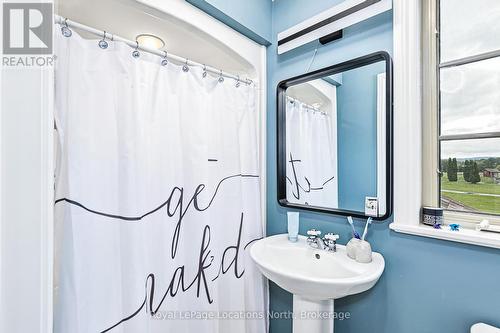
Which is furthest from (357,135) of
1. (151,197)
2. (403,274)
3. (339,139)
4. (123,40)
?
(123,40)

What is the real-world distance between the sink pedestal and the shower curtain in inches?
19.5

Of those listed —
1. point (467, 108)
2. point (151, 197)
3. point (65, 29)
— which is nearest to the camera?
point (65, 29)

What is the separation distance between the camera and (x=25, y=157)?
597 mm

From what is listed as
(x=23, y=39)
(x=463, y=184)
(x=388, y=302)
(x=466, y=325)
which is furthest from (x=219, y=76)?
(x=466, y=325)

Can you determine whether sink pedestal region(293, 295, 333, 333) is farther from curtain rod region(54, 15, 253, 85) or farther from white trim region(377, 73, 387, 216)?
curtain rod region(54, 15, 253, 85)

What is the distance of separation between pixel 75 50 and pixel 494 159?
1.67 meters

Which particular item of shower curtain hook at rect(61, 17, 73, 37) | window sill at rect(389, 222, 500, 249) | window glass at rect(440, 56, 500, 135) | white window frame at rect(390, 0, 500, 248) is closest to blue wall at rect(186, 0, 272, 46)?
shower curtain hook at rect(61, 17, 73, 37)

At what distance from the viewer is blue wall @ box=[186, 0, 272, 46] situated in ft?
4.24

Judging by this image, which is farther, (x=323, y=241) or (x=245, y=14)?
(x=245, y=14)

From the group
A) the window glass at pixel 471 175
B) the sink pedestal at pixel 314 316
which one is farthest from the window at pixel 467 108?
the sink pedestal at pixel 314 316

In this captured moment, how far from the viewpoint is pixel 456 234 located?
0.93m

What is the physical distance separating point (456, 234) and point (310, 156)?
0.77 metres

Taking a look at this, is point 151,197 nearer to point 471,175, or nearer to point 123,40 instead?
point 123,40

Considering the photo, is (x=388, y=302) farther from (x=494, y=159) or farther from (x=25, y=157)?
Answer: (x=25, y=157)
